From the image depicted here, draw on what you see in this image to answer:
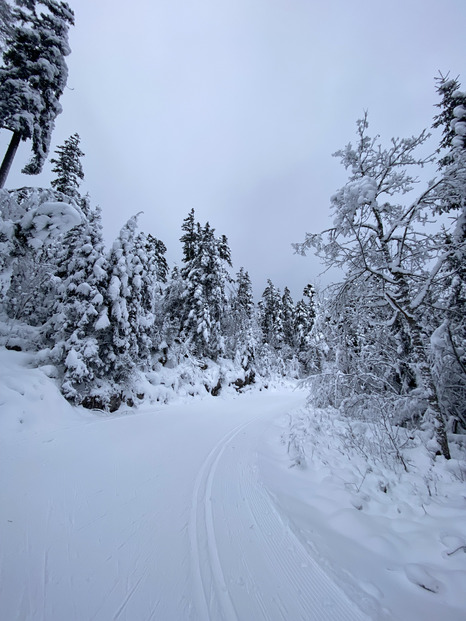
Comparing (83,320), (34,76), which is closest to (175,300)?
(83,320)

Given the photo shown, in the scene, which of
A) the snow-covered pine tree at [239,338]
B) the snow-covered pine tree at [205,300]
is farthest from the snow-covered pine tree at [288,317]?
the snow-covered pine tree at [205,300]

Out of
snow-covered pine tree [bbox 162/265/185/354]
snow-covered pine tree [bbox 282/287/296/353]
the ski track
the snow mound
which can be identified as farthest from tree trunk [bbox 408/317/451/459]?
snow-covered pine tree [bbox 282/287/296/353]

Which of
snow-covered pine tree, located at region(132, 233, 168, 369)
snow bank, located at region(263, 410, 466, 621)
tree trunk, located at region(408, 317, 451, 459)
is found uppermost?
snow-covered pine tree, located at region(132, 233, 168, 369)

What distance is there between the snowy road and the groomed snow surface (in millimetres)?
15

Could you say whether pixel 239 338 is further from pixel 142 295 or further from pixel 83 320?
pixel 83 320

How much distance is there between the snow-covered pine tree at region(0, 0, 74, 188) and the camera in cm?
871

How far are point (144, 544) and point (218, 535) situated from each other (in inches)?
35.2

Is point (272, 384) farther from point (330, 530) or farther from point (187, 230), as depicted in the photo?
point (330, 530)

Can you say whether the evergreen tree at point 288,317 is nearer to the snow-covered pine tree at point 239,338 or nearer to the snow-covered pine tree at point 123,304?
the snow-covered pine tree at point 239,338

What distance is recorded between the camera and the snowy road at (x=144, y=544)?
2.06 metres

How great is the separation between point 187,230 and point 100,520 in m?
25.0

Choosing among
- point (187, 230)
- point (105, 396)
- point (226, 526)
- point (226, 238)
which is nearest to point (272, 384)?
point (226, 238)

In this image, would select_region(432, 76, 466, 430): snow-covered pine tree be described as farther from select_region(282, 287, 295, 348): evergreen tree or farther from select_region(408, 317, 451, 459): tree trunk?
select_region(282, 287, 295, 348): evergreen tree

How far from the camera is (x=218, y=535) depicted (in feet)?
10.0
